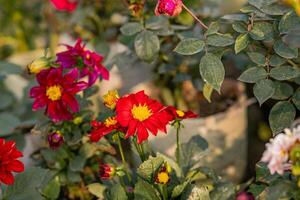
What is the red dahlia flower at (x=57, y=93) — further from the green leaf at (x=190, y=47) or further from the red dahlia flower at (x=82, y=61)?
the green leaf at (x=190, y=47)

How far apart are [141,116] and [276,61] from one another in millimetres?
230

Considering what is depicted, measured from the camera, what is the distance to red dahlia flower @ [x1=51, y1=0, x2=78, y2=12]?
3.77 feet

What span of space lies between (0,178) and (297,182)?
1.36 feet

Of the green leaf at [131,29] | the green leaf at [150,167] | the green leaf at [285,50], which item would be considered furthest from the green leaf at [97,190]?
the green leaf at [285,50]

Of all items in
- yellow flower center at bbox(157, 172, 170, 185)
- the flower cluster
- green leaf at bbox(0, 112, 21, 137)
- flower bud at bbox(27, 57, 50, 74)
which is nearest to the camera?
the flower cluster

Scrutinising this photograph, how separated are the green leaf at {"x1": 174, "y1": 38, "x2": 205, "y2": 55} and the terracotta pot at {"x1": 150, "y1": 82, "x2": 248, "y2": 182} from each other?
346 millimetres

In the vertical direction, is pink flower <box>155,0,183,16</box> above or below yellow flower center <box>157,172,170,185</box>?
above

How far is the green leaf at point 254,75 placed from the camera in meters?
0.82

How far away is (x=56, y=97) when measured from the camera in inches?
36.0

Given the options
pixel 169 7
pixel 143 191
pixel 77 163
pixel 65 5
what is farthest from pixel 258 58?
pixel 65 5

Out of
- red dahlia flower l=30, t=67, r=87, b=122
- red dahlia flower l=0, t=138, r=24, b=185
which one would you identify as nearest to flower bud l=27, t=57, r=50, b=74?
red dahlia flower l=30, t=67, r=87, b=122

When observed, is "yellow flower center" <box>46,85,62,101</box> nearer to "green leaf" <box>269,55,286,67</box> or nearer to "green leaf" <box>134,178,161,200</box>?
"green leaf" <box>134,178,161,200</box>

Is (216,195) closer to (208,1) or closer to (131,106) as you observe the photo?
(131,106)

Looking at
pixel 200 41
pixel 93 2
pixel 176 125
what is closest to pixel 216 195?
pixel 176 125
